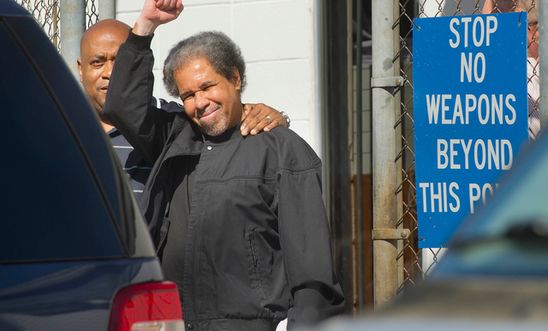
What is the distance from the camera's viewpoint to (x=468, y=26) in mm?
4914

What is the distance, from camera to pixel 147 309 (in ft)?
9.11

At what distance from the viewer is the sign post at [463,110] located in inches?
192

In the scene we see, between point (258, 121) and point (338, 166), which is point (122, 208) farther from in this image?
point (338, 166)

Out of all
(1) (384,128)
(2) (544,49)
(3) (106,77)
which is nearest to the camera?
(2) (544,49)

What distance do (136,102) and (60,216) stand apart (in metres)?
2.23

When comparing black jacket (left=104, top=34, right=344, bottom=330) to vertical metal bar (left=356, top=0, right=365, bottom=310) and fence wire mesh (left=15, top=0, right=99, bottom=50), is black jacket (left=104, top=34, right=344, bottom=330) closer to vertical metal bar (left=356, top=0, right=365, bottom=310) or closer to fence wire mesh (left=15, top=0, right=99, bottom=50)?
vertical metal bar (left=356, top=0, right=365, bottom=310)

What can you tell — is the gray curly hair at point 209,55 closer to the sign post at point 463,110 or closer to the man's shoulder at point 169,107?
the man's shoulder at point 169,107

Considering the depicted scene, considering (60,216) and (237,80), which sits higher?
(237,80)

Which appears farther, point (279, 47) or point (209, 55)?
point (279, 47)

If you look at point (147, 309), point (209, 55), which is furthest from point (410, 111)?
point (147, 309)

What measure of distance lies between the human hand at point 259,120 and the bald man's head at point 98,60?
0.72 meters

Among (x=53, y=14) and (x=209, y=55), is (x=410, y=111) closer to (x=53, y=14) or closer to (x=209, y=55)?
(x=209, y=55)

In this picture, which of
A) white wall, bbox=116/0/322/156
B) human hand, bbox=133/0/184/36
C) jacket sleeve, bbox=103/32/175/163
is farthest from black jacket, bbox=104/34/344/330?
white wall, bbox=116/0/322/156

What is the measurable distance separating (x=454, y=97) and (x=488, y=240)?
3.37m
